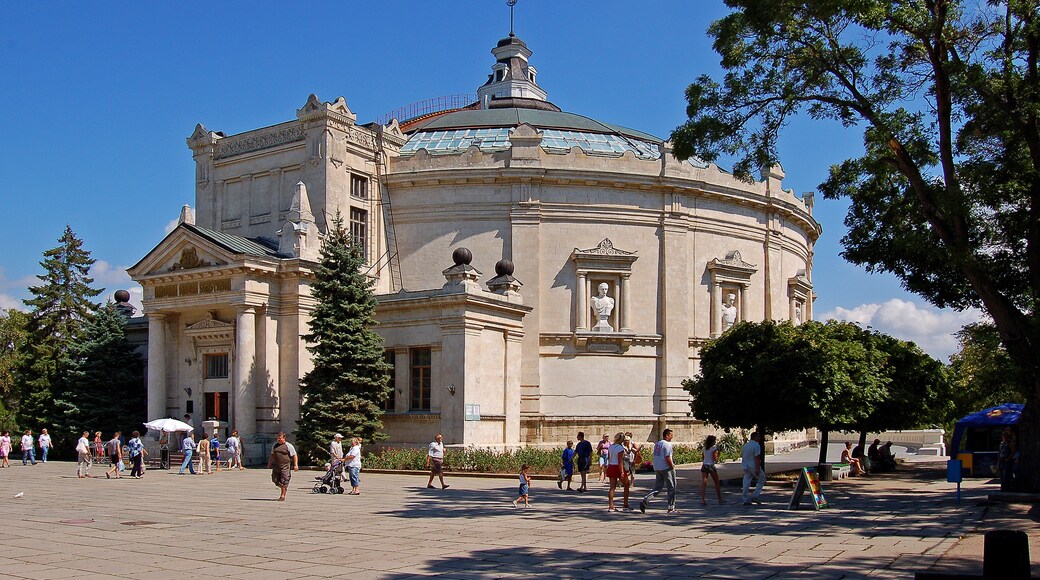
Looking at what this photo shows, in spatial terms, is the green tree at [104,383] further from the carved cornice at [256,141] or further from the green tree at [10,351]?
the green tree at [10,351]

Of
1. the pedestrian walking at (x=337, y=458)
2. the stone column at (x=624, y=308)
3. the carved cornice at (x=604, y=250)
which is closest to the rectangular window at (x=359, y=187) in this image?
the carved cornice at (x=604, y=250)

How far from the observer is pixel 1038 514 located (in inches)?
666

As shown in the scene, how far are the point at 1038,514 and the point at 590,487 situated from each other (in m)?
11.2

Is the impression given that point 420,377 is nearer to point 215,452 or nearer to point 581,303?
point 215,452

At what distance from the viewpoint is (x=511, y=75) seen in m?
57.5

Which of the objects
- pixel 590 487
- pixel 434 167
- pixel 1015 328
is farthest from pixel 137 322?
pixel 1015 328

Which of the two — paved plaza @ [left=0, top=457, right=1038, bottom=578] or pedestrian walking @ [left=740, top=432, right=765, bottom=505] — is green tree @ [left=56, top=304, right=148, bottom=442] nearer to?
paved plaza @ [left=0, top=457, right=1038, bottom=578]

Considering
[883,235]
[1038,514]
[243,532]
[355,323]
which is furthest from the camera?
[355,323]

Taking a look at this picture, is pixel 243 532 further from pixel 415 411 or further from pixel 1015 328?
pixel 415 411

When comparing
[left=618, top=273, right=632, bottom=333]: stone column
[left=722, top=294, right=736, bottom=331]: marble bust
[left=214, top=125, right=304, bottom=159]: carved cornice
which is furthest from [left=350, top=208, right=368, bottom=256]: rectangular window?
[left=722, top=294, right=736, bottom=331]: marble bust

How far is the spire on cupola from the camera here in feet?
187

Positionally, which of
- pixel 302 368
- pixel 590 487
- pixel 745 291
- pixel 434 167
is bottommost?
pixel 590 487

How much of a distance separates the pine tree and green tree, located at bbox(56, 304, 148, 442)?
1099 centimetres

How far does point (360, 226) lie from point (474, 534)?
82.9ft
